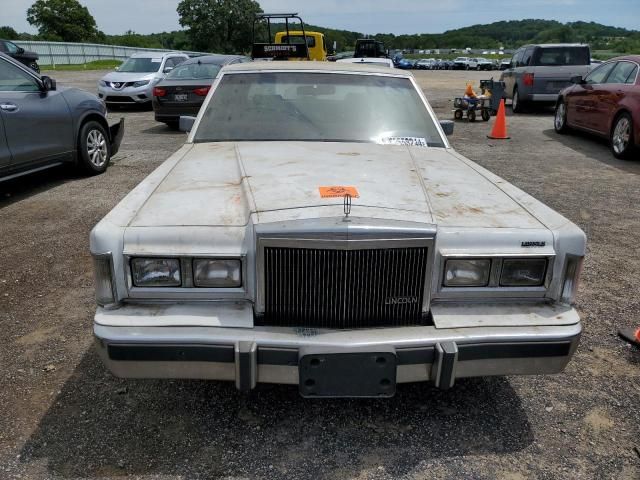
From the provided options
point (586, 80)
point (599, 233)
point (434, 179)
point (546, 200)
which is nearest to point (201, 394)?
point (434, 179)

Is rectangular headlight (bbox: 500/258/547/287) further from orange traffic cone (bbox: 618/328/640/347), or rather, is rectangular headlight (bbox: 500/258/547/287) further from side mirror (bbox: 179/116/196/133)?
side mirror (bbox: 179/116/196/133)

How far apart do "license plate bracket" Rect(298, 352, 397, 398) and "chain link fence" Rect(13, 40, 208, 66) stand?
36.5 m

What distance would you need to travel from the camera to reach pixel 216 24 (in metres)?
72.4

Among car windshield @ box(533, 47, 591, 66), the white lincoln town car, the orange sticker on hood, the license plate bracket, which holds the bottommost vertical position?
the license plate bracket

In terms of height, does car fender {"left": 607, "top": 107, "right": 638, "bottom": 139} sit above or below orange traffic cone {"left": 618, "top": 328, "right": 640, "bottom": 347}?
above

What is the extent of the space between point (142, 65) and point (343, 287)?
49.4ft

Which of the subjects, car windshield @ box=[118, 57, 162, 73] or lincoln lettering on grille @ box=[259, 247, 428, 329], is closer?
lincoln lettering on grille @ box=[259, 247, 428, 329]

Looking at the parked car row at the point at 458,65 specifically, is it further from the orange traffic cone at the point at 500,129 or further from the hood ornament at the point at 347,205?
the hood ornament at the point at 347,205

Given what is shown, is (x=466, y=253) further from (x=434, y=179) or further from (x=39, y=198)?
(x=39, y=198)

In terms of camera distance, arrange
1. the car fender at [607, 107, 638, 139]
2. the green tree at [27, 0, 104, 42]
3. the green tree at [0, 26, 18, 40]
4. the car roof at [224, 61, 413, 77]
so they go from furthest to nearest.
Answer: the green tree at [27, 0, 104, 42] < the green tree at [0, 26, 18, 40] < the car fender at [607, 107, 638, 139] < the car roof at [224, 61, 413, 77]

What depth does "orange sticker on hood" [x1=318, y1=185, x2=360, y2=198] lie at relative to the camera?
8.74 ft

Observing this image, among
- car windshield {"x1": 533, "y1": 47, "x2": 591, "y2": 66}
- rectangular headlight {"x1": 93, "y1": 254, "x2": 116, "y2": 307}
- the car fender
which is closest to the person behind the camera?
rectangular headlight {"x1": 93, "y1": 254, "x2": 116, "y2": 307}

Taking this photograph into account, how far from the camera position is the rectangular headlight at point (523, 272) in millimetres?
2574

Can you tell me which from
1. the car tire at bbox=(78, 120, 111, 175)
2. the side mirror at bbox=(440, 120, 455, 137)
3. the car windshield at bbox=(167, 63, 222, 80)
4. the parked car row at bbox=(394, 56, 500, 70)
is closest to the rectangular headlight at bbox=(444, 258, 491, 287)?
the side mirror at bbox=(440, 120, 455, 137)
